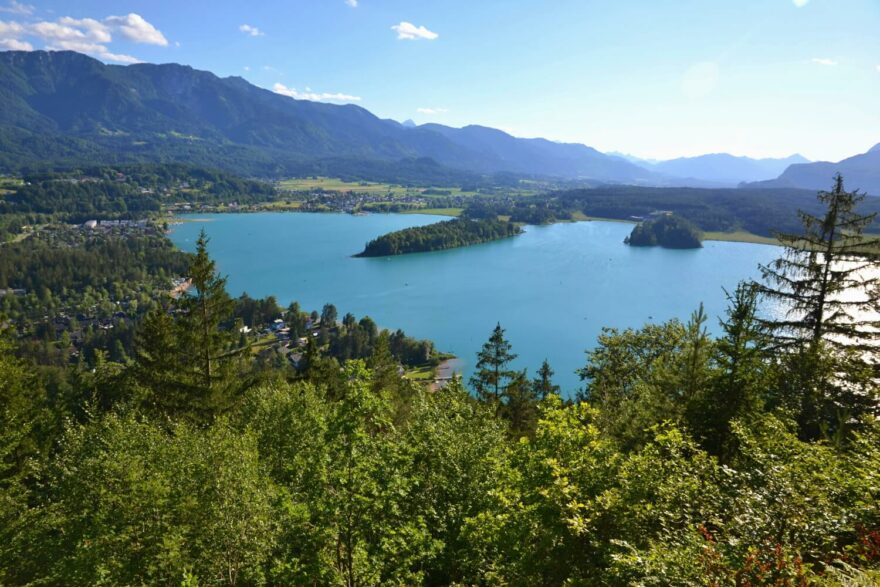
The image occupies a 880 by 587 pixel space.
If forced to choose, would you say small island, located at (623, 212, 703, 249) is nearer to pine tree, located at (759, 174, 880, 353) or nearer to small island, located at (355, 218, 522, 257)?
small island, located at (355, 218, 522, 257)

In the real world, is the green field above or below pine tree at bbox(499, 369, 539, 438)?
above

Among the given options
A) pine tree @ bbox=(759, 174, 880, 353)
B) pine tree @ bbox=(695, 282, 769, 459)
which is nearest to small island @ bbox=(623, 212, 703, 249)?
pine tree @ bbox=(759, 174, 880, 353)

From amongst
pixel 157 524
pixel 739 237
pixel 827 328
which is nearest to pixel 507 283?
pixel 827 328

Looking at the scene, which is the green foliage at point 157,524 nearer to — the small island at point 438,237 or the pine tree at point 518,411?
the pine tree at point 518,411

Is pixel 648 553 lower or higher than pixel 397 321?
higher

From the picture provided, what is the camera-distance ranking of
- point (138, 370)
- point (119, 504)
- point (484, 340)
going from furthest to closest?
point (484, 340), point (138, 370), point (119, 504)

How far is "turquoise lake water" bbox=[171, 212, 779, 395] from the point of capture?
77.2 meters

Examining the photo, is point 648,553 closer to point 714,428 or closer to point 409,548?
point 409,548

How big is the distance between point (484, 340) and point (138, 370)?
54.8 m

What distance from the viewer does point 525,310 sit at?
285 ft

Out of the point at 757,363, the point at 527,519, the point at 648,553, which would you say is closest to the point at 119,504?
the point at 527,519

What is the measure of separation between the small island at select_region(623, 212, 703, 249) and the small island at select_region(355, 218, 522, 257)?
42677 millimetres

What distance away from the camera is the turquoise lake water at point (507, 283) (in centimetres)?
7719

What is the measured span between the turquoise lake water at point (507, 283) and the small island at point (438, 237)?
406 centimetres
